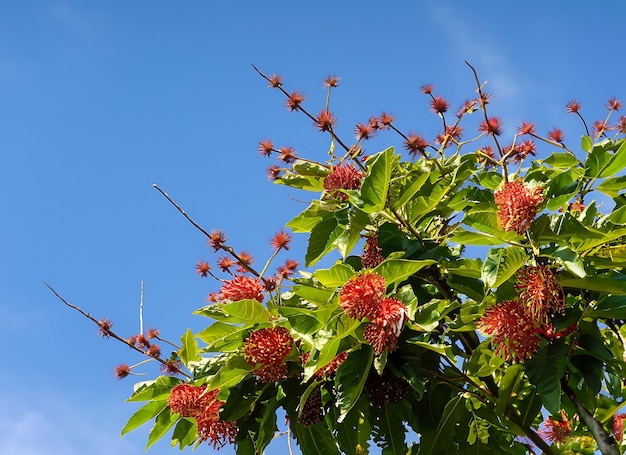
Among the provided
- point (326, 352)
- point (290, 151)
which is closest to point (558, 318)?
point (326, 352)

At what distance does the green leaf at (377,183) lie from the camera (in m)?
2.02

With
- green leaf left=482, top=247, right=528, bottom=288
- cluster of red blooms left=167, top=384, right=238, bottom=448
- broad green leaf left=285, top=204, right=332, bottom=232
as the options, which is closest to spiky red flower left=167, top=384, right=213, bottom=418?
cluster of red blooms left=167, top=384, right=238, bottom=448

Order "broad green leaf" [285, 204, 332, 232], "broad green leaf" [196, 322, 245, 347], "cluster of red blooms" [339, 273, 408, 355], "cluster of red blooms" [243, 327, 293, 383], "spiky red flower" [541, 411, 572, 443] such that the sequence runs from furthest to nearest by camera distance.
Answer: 1. "spiky red flower" [541, 411, 572, 443]
2. "broad green leaf" [285, 204, 332, 232]
3. "broad green leaf" [196, 322, 245, 347]
4. "cluster of red blooms" [243, 327, 293, 383]
5. "cluster of red blooms" [339, 273, 408, 355]

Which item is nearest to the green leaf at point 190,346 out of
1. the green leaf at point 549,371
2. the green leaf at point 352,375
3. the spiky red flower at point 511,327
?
the green leaf at point 352,375

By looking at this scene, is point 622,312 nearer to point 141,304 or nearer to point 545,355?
point 545,355

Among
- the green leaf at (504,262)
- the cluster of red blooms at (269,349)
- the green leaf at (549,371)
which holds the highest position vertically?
the cluster of red blooms at (269,349)

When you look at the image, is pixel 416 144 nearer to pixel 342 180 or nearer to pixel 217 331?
pixel 342 180

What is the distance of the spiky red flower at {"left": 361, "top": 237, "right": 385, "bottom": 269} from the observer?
2271 mm

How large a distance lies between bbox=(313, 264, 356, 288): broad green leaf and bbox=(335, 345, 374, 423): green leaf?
0.61 feet

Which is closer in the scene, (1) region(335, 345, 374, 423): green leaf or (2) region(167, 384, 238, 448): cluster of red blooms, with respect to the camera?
(1) region(335, 345, 374, 423): green leaf

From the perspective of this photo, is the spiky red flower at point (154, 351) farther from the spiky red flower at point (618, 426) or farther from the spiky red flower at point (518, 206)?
the spiky red flower at point (618, 426)

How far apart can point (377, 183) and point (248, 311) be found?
496 mm

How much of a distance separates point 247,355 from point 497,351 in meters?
0.67

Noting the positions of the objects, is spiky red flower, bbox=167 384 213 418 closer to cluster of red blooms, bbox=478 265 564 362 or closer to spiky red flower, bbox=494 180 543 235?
cluster of red blooms, bbox=478 265 564 362
